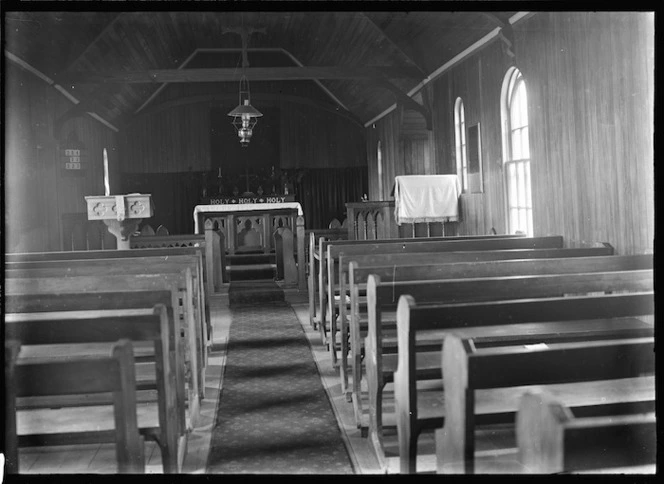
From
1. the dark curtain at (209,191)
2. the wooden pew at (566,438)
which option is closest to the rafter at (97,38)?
the dark curtain at (209,191)

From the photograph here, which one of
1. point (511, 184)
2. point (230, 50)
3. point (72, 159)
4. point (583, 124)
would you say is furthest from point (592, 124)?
point (230, 50)

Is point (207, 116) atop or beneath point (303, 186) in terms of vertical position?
atop

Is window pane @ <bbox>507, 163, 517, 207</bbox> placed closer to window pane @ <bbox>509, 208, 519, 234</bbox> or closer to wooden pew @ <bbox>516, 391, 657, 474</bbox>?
window pane @ <bbox>509, 208, 519, 234</bbox>

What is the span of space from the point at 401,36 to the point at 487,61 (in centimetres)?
251

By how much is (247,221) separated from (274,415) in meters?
6.20

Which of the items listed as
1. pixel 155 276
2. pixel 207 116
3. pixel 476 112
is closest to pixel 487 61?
pixel 476 112

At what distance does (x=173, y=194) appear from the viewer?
60.3ft

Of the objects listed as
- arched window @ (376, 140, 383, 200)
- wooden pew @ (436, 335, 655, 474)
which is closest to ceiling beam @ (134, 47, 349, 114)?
arched window @ (376, 140, 383, 200)

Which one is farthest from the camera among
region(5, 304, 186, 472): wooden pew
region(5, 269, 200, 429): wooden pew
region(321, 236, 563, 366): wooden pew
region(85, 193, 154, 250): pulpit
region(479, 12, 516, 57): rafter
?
region(479, 12, 516, 57): rafter

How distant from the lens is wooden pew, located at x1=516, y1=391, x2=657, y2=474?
132cm

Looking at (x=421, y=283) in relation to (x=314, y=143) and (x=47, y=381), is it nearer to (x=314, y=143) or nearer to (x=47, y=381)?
(x=47, y=381)

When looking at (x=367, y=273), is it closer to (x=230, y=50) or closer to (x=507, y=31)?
(x=507, y=31)

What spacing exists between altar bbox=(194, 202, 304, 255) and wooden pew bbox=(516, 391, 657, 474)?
7.49m

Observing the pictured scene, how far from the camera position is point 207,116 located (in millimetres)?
18281
